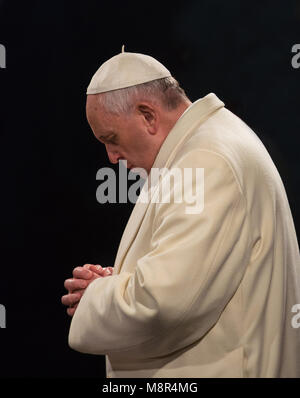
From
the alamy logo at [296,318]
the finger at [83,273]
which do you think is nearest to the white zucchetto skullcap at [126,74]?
the finger at [83,273]

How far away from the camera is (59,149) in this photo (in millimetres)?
3508

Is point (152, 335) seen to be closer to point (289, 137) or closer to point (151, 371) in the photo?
point (151, 371)

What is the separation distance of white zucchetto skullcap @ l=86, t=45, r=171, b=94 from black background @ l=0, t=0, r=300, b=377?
96cm

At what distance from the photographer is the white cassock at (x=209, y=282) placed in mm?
1998

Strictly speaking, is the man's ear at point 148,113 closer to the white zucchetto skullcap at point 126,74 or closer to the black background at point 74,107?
the white zucchetto skullcap at point 126,74

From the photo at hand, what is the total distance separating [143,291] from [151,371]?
1.02ft

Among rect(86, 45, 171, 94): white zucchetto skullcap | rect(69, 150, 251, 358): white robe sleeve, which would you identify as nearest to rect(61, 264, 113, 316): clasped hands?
rect(69, 150, 251, 358): white robe sleeve

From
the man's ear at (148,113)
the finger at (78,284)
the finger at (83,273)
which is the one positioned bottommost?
the finger at (78,284)

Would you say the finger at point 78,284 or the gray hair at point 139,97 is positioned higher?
the gray hair at point 139,97

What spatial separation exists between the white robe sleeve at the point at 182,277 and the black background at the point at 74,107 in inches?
53.7

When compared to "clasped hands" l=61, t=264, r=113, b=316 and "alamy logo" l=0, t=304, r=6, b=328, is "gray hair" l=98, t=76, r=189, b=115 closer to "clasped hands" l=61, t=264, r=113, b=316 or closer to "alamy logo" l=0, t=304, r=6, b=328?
"clasped hands" l=61, t=264, r=113, b=316

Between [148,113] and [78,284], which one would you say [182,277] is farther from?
[148,113]

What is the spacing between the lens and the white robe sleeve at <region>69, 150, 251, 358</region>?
1.99 meters

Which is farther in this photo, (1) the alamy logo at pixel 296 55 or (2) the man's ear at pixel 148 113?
(1) the alamy logo at pixel 296 55
